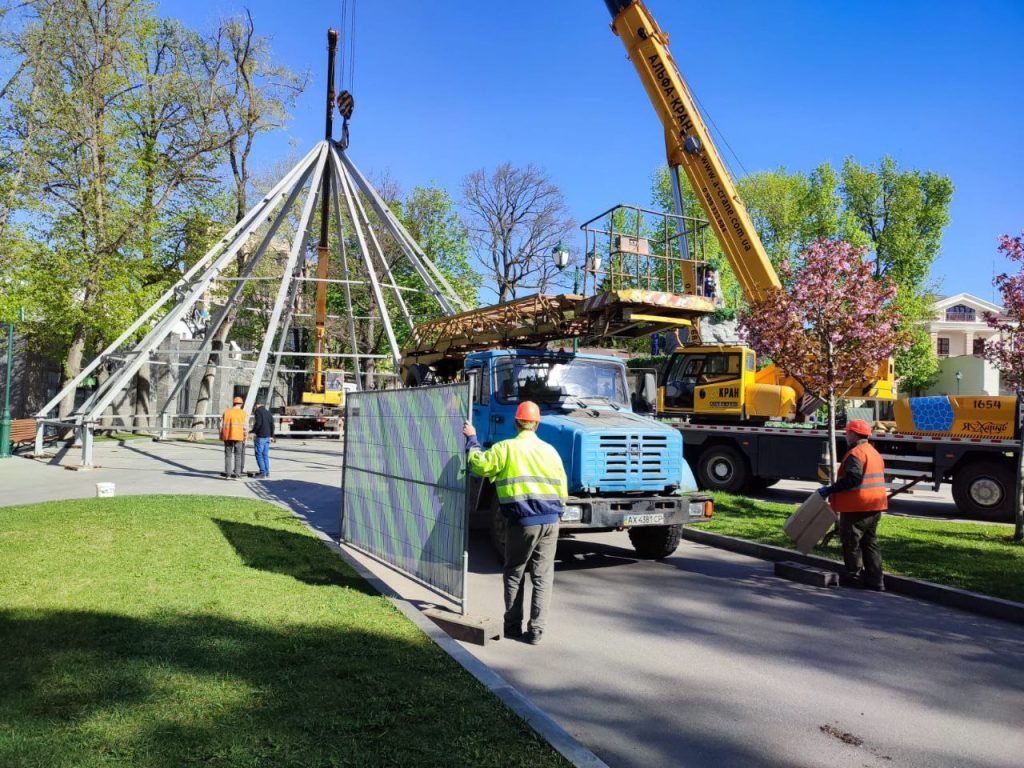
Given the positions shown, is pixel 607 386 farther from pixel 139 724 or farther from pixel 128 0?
pixel 128 0

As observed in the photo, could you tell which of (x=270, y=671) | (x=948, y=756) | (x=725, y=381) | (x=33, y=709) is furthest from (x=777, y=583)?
(x=725, y=381)

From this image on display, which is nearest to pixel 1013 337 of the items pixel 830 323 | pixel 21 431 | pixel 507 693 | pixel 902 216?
pixel 830 323

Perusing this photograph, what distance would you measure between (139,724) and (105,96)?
24.5 metres

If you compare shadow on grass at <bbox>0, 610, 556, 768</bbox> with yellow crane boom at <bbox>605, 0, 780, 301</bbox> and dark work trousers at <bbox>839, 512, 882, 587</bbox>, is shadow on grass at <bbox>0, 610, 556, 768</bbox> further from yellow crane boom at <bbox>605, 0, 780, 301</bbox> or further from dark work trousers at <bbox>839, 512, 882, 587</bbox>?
yellow crane boom at <bbox>605, 0, 780, 301</bbox>

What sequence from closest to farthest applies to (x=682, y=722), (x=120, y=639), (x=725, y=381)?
1. (x=682, y=722)
2. (x=120, y=639)
3. (x=725, y=381)

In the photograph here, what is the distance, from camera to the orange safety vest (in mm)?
7859

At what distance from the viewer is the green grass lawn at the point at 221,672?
3678mm

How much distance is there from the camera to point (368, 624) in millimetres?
5875

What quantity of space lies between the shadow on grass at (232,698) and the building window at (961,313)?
77511 millimetres

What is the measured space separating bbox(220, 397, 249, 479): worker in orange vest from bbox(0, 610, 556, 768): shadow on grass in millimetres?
10442

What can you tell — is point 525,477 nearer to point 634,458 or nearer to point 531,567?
point 531,567

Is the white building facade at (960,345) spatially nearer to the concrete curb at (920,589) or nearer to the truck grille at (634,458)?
the concrete curb at (920,589)

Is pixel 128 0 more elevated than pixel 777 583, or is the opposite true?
pixel 128 0

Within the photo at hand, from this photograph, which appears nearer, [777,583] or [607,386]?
[777,583]
